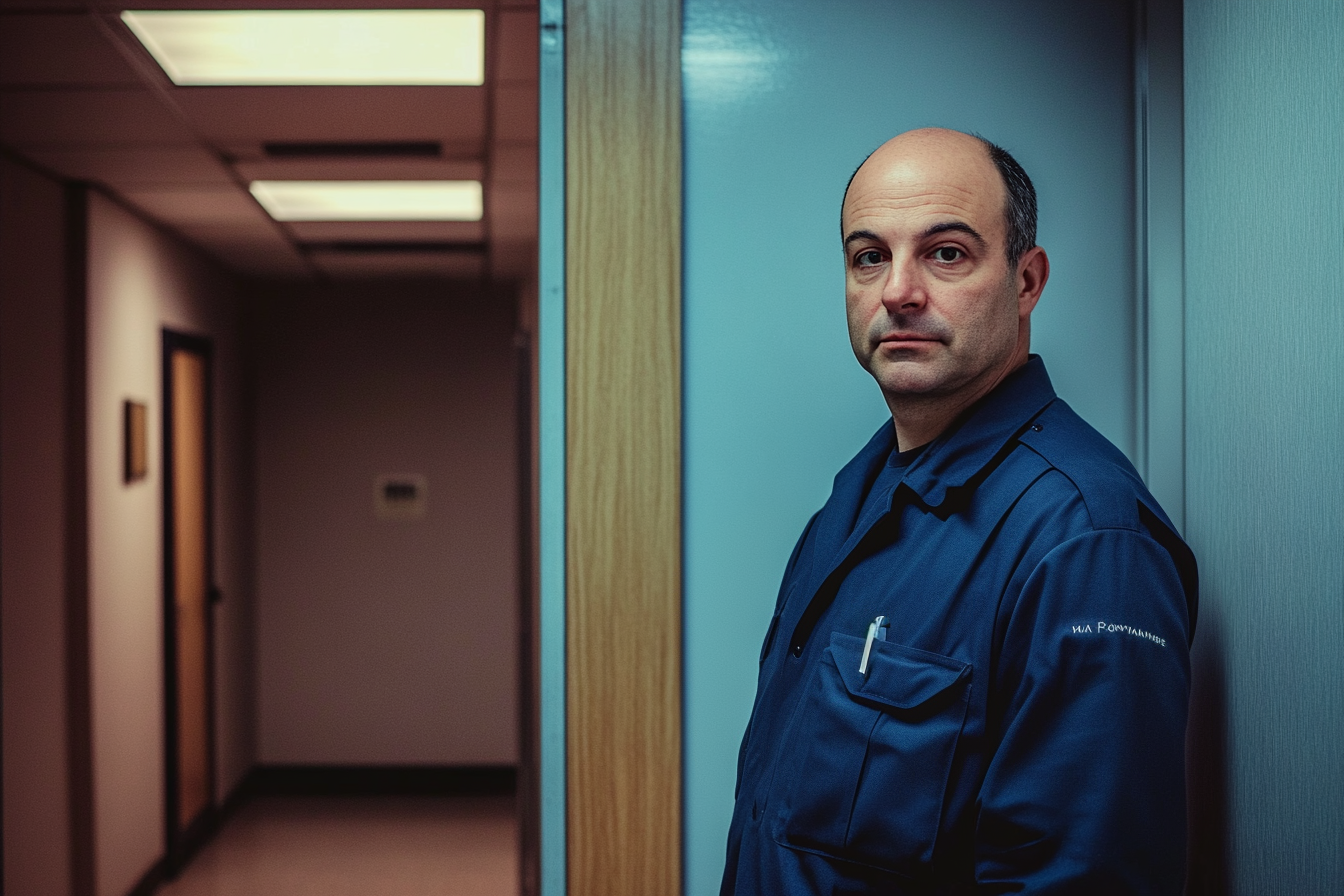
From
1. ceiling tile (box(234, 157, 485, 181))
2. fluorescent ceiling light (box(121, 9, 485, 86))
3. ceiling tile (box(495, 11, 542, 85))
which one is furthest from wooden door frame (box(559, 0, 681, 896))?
ceiling tile (box(234, 157, 485, 181))

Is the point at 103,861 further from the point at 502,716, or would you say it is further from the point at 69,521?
the point at 502,716

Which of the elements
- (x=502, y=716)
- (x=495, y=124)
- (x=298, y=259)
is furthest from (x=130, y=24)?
(x=502, y=716)

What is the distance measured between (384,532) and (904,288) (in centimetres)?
472

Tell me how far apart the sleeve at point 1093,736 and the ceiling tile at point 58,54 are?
6.87 ft

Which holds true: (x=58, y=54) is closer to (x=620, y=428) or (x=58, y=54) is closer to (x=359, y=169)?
(x=359, y=169)

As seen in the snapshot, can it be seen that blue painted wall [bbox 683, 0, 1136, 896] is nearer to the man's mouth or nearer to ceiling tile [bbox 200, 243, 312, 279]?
the man's mouth

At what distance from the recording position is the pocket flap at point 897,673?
86 cm

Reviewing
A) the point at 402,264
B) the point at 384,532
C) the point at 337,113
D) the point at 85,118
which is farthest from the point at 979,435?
the point at 384,532

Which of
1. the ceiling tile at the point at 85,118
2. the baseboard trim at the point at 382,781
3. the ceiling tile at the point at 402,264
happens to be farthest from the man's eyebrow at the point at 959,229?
the baseboard trim at the point at 382,781

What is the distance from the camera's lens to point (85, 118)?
2588mm

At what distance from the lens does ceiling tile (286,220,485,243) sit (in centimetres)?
389

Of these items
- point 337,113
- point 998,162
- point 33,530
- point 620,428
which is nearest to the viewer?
point 998,162

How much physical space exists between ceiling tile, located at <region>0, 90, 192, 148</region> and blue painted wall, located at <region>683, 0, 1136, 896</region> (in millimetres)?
1799

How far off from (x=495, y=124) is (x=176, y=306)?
2138mm
